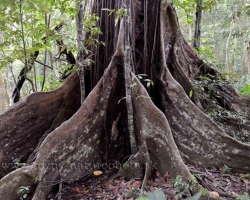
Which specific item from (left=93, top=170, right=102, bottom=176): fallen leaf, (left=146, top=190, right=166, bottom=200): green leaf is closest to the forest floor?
(left=93, top=170, right=102, bottom=176): fallen leaf

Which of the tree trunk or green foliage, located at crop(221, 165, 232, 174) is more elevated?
the tree trunk

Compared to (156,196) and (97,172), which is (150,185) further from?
(156,196)

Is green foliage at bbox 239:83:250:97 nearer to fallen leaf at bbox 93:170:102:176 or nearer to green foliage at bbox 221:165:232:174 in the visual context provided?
green foliage at bbox 221:165:232:174

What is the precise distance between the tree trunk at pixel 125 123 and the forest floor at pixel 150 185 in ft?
0.36

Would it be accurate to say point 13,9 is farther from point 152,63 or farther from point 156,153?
point 156,153

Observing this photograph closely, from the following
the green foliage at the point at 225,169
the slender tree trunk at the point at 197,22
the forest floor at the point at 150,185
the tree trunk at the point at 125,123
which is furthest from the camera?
the slender tree trunk at the point at 197,22

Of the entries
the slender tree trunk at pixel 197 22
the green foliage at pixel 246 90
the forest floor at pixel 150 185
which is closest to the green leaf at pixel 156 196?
the forest floor at pixel 150 185

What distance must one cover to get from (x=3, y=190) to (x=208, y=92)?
3.75 meters

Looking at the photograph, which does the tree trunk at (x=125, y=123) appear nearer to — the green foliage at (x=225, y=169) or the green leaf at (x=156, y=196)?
the green foliage at (x=225, y=169)

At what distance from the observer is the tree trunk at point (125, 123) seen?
119 inches

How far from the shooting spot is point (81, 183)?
3273 millimetres

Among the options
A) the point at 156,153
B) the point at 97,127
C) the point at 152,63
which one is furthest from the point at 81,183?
the point at 152,63

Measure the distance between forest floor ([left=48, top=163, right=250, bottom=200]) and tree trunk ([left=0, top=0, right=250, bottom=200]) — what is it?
0.11 metres

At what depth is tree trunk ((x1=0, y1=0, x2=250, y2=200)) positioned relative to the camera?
3035mm
